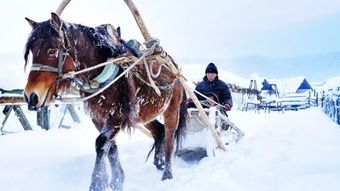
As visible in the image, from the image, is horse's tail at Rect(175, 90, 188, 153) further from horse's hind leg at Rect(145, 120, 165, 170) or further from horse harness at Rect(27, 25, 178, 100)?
horse harness at Rect(27, 25, 178, 100)

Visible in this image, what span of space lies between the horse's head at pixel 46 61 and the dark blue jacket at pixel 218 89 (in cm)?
415

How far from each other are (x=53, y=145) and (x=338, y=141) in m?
4.54

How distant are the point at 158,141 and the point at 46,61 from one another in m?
2.74

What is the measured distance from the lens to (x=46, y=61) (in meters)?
3.03

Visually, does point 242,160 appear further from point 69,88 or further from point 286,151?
point 69,88

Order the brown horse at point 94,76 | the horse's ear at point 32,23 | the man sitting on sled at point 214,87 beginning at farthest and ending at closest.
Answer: the man sitting on sled at point 214,87
the horse's ear at point 32,23
the brown horse at point 94,76

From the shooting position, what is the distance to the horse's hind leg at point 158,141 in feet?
17.0

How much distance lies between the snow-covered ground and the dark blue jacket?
1195 mm

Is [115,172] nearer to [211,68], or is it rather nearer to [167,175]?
[167,175]

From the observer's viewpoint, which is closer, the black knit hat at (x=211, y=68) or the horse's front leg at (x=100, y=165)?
the horse's front leg at (x=100, y=165)

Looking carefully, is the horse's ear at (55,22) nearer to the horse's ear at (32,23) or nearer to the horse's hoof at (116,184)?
the horse's ear at (32,23)

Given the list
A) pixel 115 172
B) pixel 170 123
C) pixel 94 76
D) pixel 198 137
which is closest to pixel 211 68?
pixel 198 137

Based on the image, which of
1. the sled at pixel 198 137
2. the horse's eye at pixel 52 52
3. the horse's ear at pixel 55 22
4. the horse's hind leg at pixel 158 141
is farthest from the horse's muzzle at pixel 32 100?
the sled at pixel 198 137

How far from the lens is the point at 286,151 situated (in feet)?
15.9
